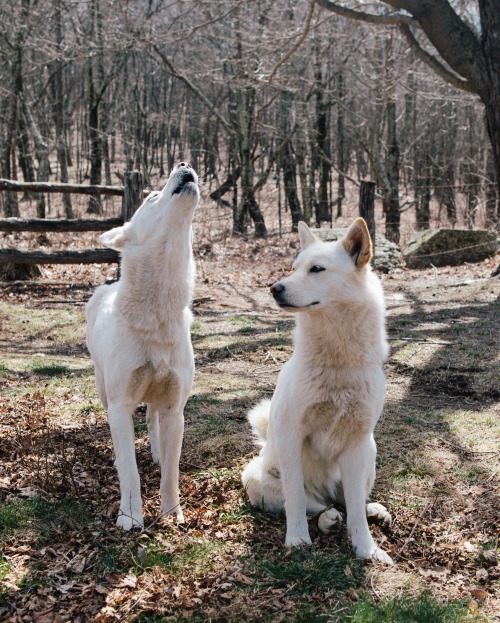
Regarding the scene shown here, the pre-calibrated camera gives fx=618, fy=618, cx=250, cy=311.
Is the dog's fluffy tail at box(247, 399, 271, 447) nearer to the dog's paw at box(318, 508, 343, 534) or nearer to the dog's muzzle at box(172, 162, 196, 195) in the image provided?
the dog's paw at box(318, 508, 343, 534)

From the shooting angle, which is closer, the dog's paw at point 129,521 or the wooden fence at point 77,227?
the dog's paw at point 129,521

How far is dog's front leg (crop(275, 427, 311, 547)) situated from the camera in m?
3.27

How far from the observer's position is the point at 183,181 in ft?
11.3

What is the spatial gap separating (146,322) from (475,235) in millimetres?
11771

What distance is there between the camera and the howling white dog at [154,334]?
11.2ft

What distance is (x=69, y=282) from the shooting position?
36.7 ft

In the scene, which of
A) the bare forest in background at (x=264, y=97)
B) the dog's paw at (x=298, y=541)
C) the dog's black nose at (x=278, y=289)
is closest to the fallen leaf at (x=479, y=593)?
the dog's paw at (x=298, y=541)

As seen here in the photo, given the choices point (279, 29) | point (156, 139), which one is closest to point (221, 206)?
point (279, 29)

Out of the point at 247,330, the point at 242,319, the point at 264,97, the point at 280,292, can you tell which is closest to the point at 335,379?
the point at 280,292

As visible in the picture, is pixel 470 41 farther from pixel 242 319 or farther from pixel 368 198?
pixel 242 319

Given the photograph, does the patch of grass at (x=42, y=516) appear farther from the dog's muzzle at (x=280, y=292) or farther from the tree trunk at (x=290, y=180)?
the tree trunk at (x=290, y=180)

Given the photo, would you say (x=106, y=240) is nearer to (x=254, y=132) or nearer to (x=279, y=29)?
(x=254, y=132)

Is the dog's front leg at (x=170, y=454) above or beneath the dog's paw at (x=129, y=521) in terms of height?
above

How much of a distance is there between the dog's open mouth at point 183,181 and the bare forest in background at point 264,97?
811 cm
